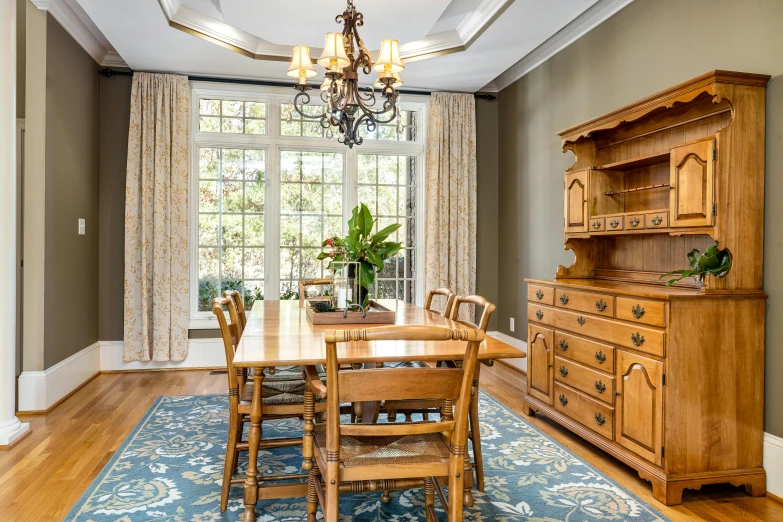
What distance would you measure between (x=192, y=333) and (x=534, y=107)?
379 centimetres

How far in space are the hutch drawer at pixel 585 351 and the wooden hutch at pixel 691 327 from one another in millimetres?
10

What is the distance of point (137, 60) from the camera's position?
4.69m

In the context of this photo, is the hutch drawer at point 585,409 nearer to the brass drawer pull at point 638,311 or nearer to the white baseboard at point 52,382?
the brass drawer pull at point 638,311

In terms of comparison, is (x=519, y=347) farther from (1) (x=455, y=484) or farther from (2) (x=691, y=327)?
(1) (x=455, y=484)

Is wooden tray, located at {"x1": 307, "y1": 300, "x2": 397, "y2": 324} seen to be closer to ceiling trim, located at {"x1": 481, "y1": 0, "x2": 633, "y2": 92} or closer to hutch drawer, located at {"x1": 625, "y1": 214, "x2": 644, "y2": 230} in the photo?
hutch drawer, located at {"x1": 625, "y1": 214, "x2": 644, "y2": 230}

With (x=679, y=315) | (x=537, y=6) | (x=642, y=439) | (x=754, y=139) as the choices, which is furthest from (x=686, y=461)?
(x=537, y=6)

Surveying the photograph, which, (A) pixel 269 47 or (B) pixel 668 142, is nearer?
(B) pixel 668 142

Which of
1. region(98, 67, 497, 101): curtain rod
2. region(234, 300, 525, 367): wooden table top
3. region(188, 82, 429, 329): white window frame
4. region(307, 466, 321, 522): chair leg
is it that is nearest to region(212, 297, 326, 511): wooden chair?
region(234, 300, 525, 367): wooden table top

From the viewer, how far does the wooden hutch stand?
2.49 metres

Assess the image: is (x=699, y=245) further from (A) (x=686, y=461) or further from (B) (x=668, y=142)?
(A) (x=686, y=461)

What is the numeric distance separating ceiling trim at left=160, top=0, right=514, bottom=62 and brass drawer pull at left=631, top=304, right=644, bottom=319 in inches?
84.3

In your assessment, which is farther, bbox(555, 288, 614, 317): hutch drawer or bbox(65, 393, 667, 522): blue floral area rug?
bbox(555, 288, 614, 317): hutch drawer

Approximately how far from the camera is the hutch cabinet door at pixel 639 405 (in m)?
2.52

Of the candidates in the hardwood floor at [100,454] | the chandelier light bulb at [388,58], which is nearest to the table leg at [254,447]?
the hardwood floor at [100,454]
